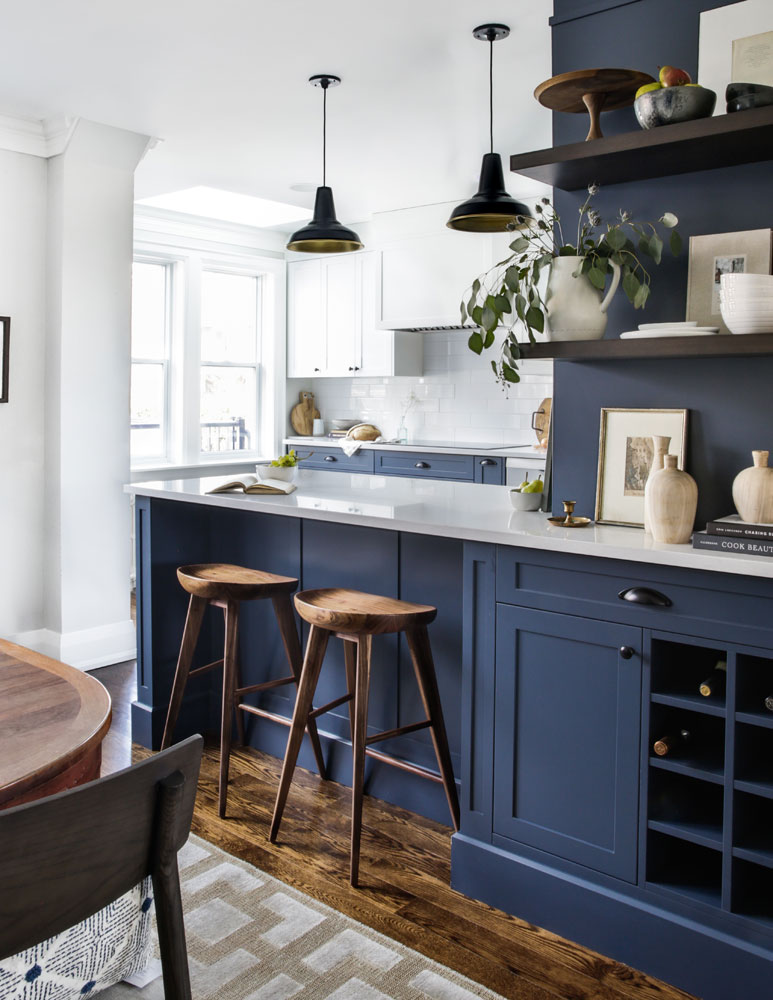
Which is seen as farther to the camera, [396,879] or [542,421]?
[542,421]

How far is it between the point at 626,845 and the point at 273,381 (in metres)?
5.62

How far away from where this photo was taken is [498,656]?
2381 mm

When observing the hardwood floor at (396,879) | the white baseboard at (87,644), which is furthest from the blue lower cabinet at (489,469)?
the hardwood floor at (396,879)

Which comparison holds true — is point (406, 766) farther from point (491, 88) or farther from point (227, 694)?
point (491, 88)

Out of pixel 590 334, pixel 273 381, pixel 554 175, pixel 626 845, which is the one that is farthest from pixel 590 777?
pixel 273 381

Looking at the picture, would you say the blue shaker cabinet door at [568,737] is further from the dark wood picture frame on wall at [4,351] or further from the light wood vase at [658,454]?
the dark wood picture frame on wall at [4,351]

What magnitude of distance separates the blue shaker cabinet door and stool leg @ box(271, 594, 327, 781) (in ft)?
2.97

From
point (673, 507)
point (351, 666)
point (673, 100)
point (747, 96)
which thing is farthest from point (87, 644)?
point (747, 96)

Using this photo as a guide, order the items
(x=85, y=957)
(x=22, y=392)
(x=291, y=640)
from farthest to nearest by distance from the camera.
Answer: (x=22, y=392) < (x=291, y=640) < (x=85, y=957)

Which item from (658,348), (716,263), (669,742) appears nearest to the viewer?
(669,742)

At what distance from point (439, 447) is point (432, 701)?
354 centimetres

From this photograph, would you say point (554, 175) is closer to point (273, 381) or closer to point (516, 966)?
point (516, 966)

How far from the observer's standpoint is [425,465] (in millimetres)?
6121

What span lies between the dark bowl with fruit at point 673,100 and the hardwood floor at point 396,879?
209 cm
